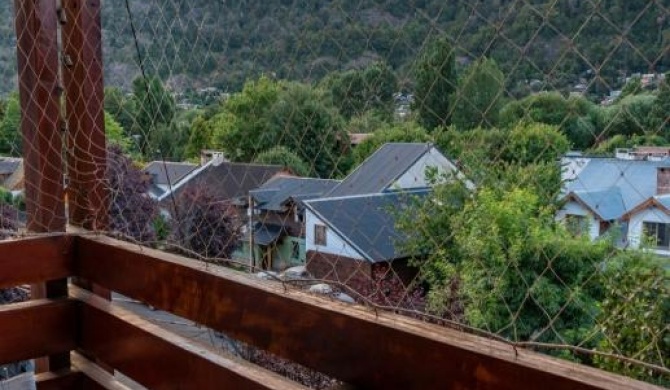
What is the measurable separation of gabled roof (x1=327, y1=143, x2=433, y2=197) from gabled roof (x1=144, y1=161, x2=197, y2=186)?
51 cm

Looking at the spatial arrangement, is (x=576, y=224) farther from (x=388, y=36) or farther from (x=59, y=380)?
(x=59, y=380)

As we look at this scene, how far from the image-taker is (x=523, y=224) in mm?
794

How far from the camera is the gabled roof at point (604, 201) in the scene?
677mm

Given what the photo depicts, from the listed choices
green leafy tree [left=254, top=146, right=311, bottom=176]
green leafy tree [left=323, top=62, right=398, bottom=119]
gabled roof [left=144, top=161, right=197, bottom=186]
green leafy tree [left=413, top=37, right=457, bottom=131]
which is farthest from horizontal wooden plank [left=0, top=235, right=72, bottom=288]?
green leafy tree [left=413, top=37, right=457, bottom=131]

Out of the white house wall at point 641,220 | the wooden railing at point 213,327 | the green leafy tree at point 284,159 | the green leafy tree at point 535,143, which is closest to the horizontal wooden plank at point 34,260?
the wooden railing at point 213,327

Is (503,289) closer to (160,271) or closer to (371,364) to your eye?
(371,364)

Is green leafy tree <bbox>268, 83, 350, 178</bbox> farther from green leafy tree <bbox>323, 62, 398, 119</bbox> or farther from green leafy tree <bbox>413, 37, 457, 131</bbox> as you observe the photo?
green leafy tree <bbox>413, 37, 457, 131</bbox>

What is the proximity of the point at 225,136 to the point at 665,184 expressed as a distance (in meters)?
0.80

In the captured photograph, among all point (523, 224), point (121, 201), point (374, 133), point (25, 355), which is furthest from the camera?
point (121, 201)

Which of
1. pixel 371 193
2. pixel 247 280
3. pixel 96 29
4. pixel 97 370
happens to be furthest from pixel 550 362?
pixel 96 29

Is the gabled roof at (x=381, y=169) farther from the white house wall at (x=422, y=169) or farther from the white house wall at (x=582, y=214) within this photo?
the white house wall at (x=582, y=214)

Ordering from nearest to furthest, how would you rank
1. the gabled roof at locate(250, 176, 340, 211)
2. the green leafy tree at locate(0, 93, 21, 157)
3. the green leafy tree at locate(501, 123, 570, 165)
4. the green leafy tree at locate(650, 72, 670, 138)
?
the green leafy tree at locate(650, 72, 670, 138) → the green leafy tree at locate(501, 123, 570, 165) → the gabled roof at locate(250, 176, 340, 211) → the green leafy tree at locate(0, 93, 21, 157)

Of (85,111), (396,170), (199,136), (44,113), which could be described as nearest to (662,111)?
(396,170)

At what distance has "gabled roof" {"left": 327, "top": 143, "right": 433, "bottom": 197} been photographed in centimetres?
92
